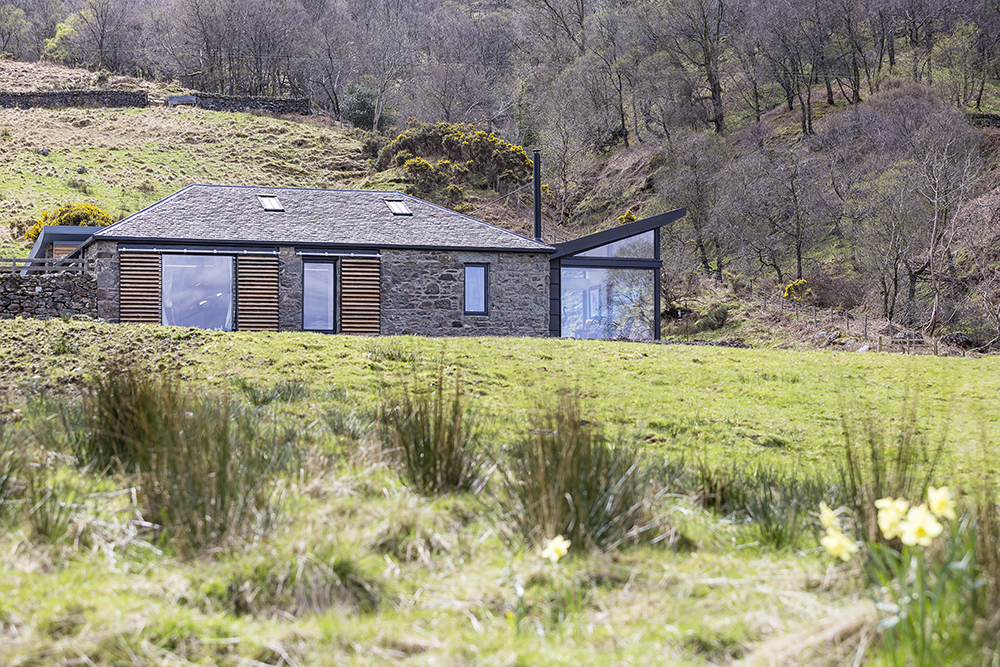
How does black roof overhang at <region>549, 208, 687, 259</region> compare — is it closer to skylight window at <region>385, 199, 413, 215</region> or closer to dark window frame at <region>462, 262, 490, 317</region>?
dark window frame at <region>462, 262, 490, 317</region>

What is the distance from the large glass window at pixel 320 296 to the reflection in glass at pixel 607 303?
516cm

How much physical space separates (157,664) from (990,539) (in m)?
2.77

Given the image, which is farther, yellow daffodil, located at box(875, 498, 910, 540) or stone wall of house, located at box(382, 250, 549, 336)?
stone wall of house, located at box(382, 250, 549, 336)

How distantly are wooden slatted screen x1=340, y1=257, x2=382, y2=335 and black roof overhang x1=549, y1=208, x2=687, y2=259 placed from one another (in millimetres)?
4069

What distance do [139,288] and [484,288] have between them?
713 centimetres

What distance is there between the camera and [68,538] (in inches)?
138

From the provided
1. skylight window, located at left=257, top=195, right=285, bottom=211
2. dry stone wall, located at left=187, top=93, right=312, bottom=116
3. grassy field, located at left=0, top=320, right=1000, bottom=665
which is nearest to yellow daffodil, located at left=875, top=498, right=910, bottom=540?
grassy field, located at left=0, top=320, right=1000, bottom=665

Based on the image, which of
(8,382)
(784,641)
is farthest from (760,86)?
(784,641)

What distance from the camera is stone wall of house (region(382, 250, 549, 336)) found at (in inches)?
690

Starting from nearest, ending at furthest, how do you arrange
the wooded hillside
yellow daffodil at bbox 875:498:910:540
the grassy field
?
yellow daffodil at bbox 875:498:910:540
the grassy field
the wooded hillside

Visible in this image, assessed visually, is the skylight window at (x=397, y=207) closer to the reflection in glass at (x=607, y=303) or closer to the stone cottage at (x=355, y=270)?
the stone cottage at (x=355, y=270)

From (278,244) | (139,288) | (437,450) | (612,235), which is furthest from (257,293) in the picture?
(437,450)

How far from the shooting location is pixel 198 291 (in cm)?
1686

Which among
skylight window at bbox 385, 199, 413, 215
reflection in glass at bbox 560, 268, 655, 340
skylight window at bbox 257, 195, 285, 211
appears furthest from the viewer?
skylight window at bbox 385, 199, 413, 215
